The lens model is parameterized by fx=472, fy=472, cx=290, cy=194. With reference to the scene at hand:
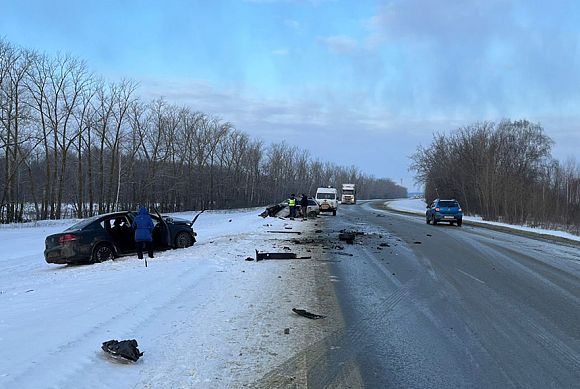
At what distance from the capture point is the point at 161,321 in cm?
664

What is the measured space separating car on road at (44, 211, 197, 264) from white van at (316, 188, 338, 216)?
28.8 metres

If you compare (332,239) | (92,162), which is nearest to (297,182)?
(92,162)

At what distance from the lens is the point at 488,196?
4128 cm

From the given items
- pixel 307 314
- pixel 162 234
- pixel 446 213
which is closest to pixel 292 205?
pixel 446 213

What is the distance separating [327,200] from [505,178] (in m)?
15.4

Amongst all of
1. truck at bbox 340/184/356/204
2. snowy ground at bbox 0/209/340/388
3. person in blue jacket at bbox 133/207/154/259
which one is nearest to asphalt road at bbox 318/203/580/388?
snowy ground at bbox 0/209/340/388

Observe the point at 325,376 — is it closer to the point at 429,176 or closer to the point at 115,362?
the point at 115,362

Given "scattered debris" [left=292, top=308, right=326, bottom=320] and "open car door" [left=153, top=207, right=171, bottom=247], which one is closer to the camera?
"scattered debris" [left=292, top=308, right=326, bottom=320]

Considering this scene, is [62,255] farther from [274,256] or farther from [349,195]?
[349,195]

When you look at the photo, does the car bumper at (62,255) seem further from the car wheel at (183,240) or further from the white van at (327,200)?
the white van at (327,200)

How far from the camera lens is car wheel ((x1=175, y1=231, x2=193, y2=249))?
16016 mm

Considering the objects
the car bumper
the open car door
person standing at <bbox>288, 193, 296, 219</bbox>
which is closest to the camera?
the car bumper

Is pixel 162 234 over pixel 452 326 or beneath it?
over

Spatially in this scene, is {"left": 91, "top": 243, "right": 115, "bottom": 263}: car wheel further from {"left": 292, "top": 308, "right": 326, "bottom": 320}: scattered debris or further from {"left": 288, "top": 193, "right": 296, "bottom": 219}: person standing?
{"left": 288, "top": 193, "right": 296, "bottom": 219}: person standing
